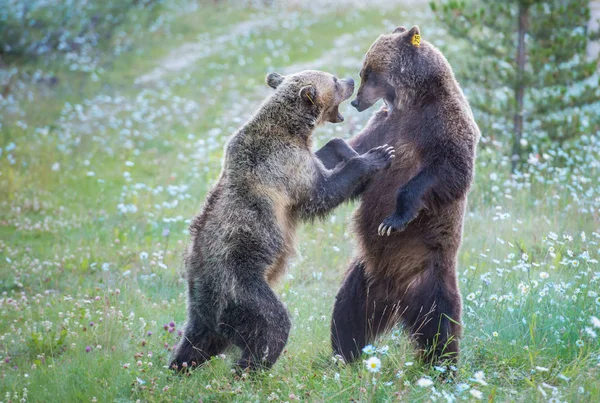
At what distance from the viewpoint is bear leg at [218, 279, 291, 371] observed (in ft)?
15.2

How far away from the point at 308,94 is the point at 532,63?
5548mm

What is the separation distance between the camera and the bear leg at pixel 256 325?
15.2 ft

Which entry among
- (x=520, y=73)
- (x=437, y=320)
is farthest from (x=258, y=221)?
(x=520, y=73)

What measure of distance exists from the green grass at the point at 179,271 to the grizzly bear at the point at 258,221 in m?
0.25

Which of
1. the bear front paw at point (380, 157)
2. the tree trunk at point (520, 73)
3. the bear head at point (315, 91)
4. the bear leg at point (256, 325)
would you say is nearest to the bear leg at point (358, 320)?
the bear leg at point (256, 325)

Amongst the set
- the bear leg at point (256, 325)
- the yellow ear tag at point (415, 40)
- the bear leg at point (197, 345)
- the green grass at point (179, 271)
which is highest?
the yellow ear tag at point (415, 40)

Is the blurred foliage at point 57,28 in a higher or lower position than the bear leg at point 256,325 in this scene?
lower

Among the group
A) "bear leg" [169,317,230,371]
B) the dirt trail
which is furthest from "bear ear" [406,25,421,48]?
the dirt trail

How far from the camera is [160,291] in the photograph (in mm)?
7023

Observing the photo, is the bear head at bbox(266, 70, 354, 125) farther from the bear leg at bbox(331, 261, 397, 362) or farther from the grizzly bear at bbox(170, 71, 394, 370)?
the bear leg at bbox(331, 261, 397, 362)

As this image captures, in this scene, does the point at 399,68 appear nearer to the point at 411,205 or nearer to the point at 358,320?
the point at 411,205

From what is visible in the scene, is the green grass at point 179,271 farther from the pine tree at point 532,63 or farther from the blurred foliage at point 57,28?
the blurred foliage at point 57,28

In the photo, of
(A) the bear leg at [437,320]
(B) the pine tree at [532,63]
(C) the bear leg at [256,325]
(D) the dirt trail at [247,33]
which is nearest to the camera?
(C) the bear leg at [256,325]

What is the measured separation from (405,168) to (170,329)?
219 centimetres
